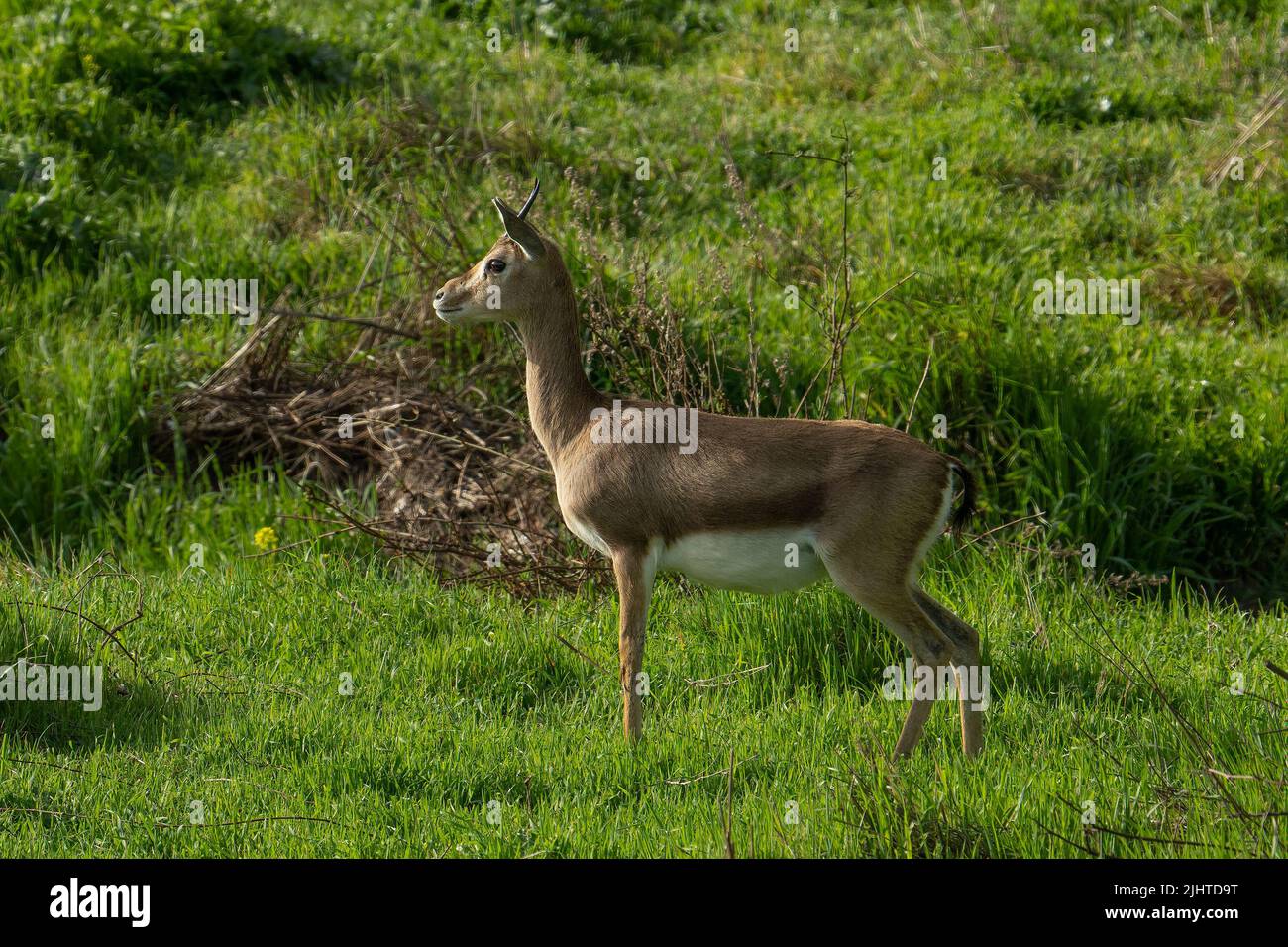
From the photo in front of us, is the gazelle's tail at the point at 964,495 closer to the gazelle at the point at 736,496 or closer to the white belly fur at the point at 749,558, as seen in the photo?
the gazelle at the point at 736,496

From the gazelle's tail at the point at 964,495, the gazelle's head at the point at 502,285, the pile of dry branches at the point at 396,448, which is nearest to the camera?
the gazelle's tail at the point at 964,495

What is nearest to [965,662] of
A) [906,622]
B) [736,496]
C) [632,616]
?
[906,622]

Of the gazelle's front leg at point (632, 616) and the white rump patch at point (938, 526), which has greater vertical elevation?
the white rump patch at point (938, 526)

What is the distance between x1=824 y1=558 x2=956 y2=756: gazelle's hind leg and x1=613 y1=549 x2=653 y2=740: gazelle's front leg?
0.66m

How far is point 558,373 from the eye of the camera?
5645 mm

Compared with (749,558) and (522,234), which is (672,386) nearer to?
(522,234)

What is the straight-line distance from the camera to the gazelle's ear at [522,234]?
17.4 ft

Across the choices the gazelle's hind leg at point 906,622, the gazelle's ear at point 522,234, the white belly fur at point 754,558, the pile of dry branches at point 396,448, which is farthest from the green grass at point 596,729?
the gazelle's ear at point 522,234

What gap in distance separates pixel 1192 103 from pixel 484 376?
19.0ft

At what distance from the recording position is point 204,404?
8.55 metres

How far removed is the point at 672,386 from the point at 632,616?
207 centimetres

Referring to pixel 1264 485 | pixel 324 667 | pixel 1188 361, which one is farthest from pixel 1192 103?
pixel 324 667

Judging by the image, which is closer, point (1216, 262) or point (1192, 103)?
Answer: point (1216, 262)

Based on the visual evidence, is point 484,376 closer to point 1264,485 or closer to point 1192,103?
point 1264,485
